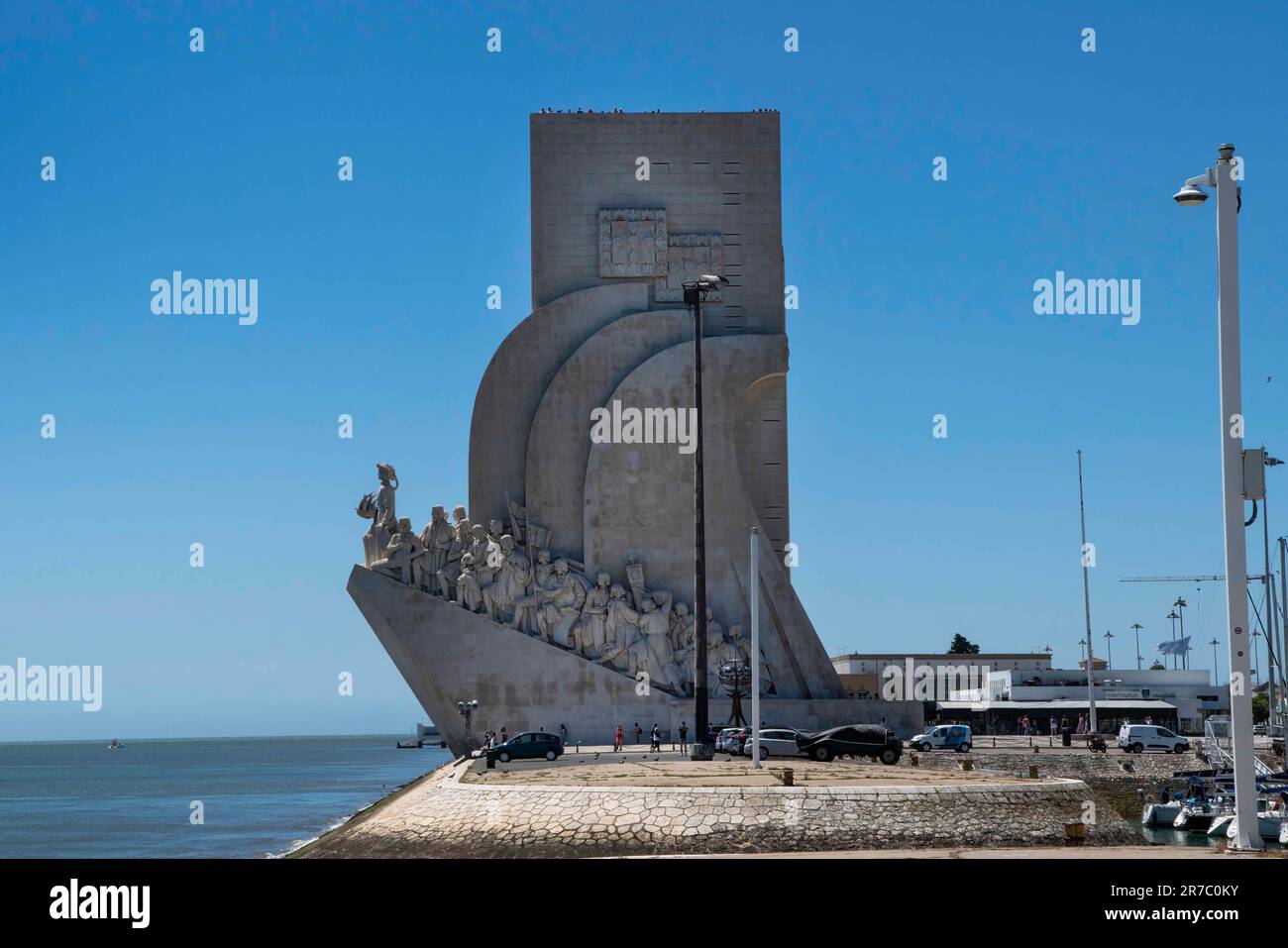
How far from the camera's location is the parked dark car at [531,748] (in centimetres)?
3362

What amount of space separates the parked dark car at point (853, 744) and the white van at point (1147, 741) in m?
14.9

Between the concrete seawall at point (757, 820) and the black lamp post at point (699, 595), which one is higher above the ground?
the black lamp post at point (699, 595)

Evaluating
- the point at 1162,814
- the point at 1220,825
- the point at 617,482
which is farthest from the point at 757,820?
the point at 617,482

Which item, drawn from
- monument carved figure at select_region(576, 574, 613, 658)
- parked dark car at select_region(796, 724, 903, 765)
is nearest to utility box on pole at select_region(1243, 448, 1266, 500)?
parked dark car at select_region(796, 724, 903, 765)

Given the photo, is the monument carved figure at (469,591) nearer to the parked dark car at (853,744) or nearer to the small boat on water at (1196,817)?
the parked dark car at (853,744)

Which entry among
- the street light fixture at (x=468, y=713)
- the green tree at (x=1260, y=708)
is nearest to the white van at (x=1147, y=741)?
the street light fixture at (x=468, y=713)

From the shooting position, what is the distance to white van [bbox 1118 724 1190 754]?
4406cm

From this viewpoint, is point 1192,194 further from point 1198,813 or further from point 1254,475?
point 1198,813

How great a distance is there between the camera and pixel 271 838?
38375 mm

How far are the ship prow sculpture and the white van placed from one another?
6802 mm

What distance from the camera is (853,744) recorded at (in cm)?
3173

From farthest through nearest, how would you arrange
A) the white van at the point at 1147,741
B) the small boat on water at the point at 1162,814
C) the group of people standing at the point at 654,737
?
the white van at the point at 1147,741
the group of people standing at the point at 654,737
the small boat on water at the point at 1162,814

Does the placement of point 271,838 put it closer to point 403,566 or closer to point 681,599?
point 403,566

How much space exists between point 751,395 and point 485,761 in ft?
58.8
